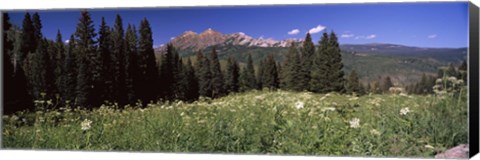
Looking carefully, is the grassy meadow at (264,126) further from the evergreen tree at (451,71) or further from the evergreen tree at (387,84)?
the evergreen tree at (451,71)

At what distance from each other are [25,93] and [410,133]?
520cm

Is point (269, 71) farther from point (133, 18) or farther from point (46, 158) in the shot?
point (46, 158)

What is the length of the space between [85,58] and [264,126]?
2.71 meters

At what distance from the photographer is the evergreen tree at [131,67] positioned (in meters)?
12.8

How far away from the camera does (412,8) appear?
37.6 feet

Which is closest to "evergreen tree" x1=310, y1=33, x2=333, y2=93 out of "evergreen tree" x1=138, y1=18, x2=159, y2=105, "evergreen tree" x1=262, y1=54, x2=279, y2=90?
"evergreen tree" x1=262, y1=54, x2=279, y2=90

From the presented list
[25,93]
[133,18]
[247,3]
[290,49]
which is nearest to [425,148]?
[290,49]

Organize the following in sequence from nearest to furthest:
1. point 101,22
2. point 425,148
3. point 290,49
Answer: point 425,148, point 290,49, point 101,22

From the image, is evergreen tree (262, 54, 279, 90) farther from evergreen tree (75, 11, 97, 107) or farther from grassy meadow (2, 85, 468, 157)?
evergreen tree (75, 11, 97, 107)

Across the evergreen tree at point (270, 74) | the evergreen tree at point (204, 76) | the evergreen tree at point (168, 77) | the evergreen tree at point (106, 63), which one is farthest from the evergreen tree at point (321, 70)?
the evergreen tree at point (106, 63)

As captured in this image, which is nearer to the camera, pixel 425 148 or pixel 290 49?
pixel 425 148

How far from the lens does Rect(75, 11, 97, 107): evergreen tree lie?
13.0 meters

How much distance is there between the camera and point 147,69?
12.8 metres

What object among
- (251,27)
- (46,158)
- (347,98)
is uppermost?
(251,27)
